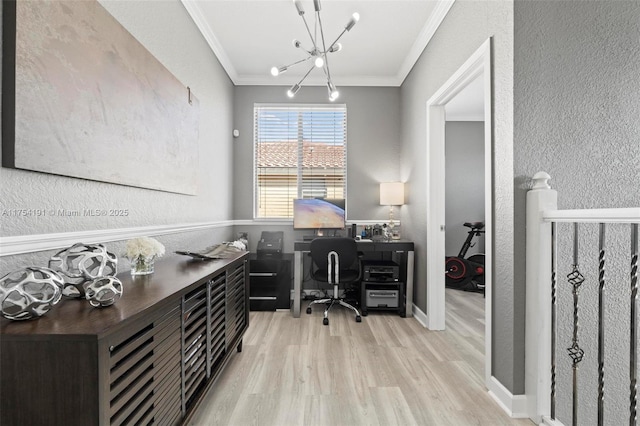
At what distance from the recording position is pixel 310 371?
6.86 ft

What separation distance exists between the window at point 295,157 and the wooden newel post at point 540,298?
259 cm

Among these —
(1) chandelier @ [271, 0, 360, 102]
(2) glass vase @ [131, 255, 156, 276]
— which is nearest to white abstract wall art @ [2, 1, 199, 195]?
(2) glass vase @ [131, 255, 156, 276]

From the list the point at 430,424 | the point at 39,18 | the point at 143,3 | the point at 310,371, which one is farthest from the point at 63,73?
the point at 430,424

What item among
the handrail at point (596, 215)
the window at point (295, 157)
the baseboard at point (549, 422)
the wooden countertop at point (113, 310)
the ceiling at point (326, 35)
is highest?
the ceiling at point (326, 35)

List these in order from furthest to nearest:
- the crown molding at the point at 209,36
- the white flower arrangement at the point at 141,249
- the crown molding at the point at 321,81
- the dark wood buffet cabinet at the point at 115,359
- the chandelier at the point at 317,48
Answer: the crown molding at the point at 321,81
the crown molding at the point at 209,36
the chandelier at the point at 317,48
the white flower arrangement at the point at 141,249
the dark wood buffet cabinet at the point at 115,359

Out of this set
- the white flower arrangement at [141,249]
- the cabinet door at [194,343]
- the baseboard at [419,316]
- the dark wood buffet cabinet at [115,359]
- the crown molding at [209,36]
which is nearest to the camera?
the dark wood buffet cabinet at [115,359]

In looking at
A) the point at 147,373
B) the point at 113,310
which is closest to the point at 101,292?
the point at 113,310

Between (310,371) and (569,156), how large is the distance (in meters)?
2.04

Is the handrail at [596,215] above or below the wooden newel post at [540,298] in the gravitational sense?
above

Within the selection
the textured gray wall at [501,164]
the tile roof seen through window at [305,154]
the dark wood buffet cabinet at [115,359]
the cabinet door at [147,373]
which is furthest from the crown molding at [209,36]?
the cabinet door at [147,373]

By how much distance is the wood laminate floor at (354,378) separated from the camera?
1640 millimetres

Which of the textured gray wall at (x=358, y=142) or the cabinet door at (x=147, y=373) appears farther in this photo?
the textured gray wall at (x=358, y=142)

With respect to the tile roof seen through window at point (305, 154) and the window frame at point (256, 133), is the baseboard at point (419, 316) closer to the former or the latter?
the window frame at point (256, 133)

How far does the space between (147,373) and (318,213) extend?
2.81 metres
